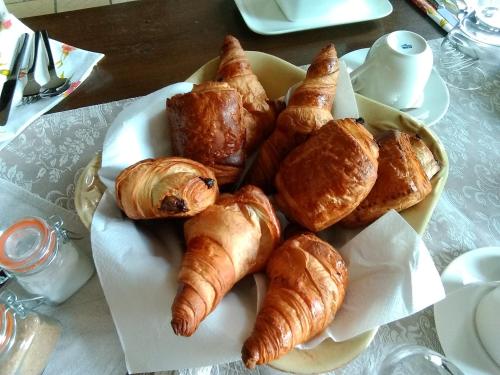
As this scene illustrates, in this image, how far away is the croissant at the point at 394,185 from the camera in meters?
0.47

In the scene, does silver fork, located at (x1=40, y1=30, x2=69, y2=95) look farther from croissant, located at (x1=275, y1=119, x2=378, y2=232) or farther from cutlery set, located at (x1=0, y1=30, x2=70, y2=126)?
croissant, located at (x1=275, y1=119, x2=378, y2=232)

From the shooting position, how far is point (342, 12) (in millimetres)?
909

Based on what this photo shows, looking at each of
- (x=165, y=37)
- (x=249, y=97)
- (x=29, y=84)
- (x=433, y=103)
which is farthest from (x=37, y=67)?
(x=433, y=103)

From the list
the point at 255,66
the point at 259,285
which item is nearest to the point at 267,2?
the point at 255,66

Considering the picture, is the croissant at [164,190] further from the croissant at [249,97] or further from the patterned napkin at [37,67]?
the patterned napkin at [37,67]

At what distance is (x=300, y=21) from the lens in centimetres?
89

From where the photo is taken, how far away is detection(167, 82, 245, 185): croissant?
49cm

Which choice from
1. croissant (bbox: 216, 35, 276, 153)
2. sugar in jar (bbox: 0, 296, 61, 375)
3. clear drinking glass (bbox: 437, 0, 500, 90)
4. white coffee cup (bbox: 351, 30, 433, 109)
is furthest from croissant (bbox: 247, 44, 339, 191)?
clear drinking glass (bbox: 437, 0, 500, 90)

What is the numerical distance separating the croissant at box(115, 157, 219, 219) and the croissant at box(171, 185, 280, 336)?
0.02m

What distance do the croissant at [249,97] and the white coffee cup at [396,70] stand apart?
214 mm

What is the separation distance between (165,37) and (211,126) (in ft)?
1.61

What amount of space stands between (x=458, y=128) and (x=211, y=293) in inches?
23.7

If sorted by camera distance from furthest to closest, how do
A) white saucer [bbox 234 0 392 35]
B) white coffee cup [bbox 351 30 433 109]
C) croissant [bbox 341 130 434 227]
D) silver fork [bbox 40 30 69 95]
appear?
white saucer [bbox 234 0 392 35] → silver fork [bbox 40 30 69 95] → white coffee cup [bbox 351 30 433 109] → croissant [bbox 341 130 434 227]

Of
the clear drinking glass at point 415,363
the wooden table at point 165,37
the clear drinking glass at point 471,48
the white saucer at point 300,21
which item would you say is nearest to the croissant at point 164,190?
the clear drinking glass at point 415,363
